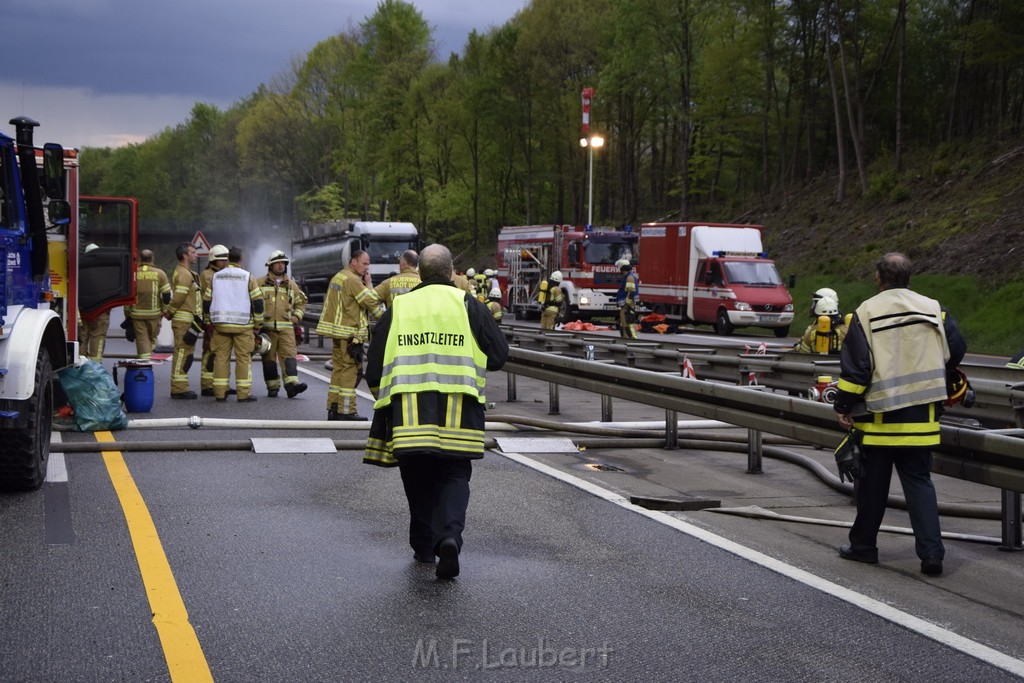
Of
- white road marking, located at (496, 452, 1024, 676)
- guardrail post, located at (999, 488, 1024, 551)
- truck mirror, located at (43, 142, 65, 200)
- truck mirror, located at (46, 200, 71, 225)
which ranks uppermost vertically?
truck mirror, located at (43, 142, 65, 200)

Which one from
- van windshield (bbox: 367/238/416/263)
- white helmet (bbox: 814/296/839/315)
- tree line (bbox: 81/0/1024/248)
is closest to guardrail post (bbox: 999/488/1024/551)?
white helmet (bbox: 814/296/839/315)

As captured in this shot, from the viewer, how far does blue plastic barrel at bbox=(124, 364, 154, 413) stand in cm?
1358

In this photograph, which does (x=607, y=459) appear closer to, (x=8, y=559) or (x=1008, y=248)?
(x=8, y=559)

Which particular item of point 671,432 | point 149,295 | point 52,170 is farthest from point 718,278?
point 52,170

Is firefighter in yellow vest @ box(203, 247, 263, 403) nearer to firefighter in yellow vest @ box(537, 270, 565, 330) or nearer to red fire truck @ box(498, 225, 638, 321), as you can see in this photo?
firefighter in yellow vest @ box(537, 270, 565, 330)

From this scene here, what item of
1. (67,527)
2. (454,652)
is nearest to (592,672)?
(454,652)

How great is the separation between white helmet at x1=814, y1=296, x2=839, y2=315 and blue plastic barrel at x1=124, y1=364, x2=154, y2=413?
23.2ft

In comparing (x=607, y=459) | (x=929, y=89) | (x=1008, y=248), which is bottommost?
(x=607, y=459)

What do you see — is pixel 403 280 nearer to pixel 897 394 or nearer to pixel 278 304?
pixel 278 304

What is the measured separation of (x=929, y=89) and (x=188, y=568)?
54.0m

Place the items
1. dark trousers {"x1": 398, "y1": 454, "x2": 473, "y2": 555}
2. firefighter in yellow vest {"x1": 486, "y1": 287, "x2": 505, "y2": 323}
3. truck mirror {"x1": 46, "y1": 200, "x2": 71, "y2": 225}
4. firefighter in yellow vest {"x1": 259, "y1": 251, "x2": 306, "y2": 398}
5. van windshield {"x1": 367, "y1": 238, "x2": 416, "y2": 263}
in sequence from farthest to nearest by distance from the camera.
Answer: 1. van windshield {"x1": 367, "y1": 238, "x2": 416, "y2": 263}
2. firefighter in yellow vest {"x1": 486, "y1": 287, "x2": 505, "y2": 323}
3. firefighter in yellow vest {"x1": 259, "y1": 251, "x2": 306, "y2": 398}
4. truck mirror {"x1": 46, "y1": 200, "x2": 71, "y2": 225}
5. dark trousers {"x1": 398, "y1": 454, "x2": 473, "y2": 555}

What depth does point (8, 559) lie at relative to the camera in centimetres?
654

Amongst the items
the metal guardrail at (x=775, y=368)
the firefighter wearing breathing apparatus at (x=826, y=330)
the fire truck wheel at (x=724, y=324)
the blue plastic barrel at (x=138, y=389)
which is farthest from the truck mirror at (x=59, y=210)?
the fire truck wheel at (x=724, y=324)

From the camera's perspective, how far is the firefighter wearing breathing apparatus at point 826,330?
14.1 meters
